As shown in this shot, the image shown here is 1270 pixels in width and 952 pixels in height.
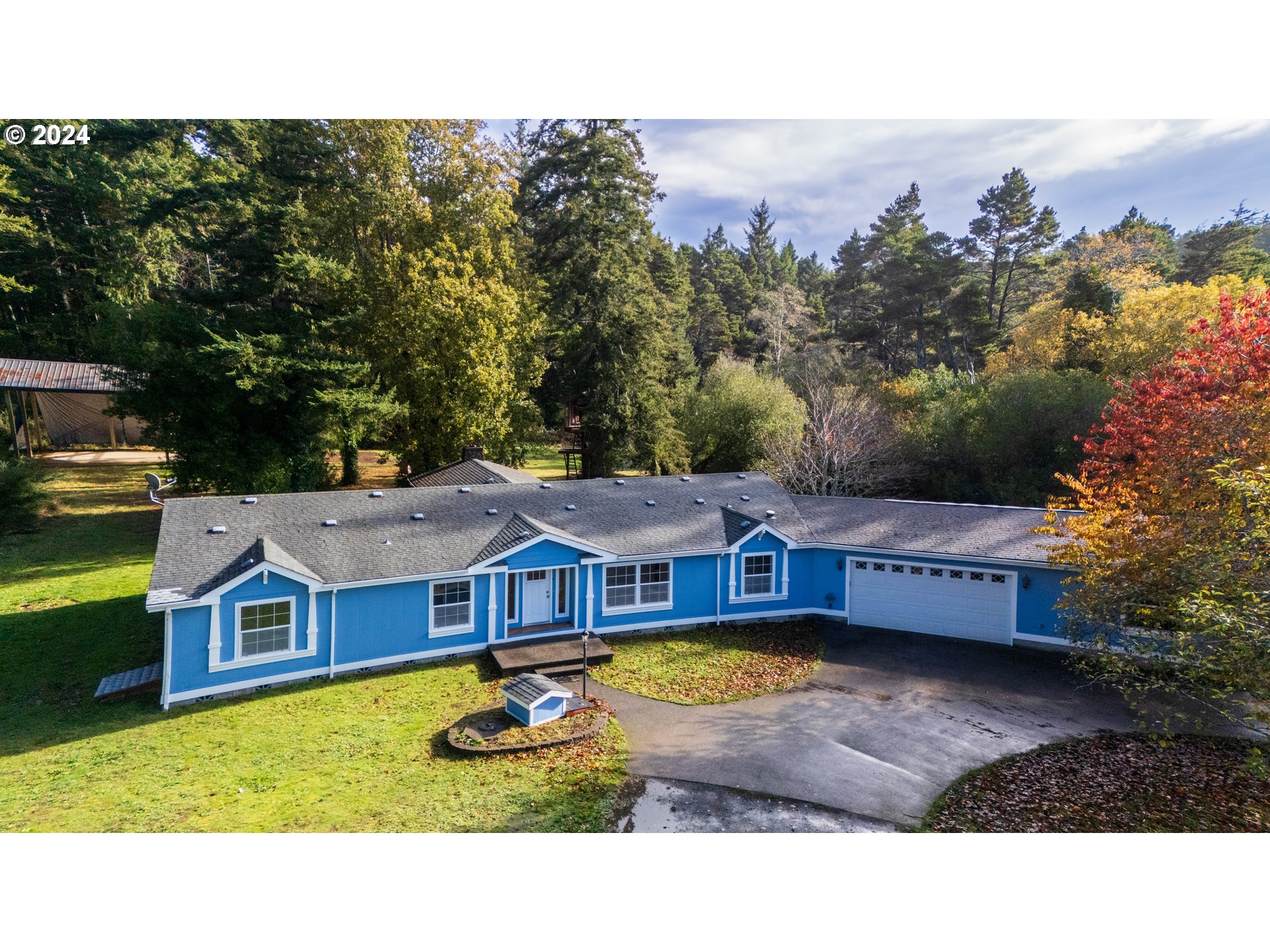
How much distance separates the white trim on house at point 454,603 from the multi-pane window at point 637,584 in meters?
2.79

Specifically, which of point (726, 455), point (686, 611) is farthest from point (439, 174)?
point (686, 611)

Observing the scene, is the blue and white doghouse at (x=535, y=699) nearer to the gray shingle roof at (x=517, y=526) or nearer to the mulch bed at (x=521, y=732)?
the mulch bed at (x=521, y=732)

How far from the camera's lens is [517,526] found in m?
13.9

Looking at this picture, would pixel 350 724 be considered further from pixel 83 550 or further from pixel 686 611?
pixel 83 550

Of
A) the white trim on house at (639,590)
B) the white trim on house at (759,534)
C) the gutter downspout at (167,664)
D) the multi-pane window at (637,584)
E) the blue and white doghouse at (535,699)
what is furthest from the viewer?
the white trim on house at (759,534)

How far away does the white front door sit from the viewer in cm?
1360

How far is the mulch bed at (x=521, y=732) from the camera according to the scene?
30.8 feet

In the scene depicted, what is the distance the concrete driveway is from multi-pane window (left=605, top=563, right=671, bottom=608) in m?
2.81

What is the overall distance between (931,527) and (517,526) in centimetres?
990

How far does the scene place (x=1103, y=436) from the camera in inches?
811

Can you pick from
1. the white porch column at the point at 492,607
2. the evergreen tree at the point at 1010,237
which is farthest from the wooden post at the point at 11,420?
the evergreen tree at the point at 1010,237

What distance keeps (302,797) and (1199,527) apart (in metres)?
12.8

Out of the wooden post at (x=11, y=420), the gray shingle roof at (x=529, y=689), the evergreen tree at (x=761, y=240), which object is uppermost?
the evergreen tree at (x=761, y=240)

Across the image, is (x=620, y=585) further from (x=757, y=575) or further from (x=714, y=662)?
(x=757, y=575)
